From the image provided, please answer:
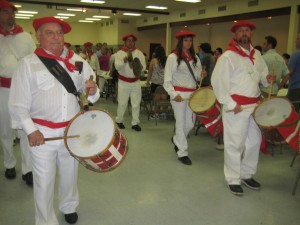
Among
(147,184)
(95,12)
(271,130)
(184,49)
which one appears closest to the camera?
(271,130)

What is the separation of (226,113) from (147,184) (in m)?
1.21

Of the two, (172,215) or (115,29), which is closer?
(172,215)

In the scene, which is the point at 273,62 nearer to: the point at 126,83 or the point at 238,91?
the point at 238,91

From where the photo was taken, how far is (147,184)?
11.2 feet

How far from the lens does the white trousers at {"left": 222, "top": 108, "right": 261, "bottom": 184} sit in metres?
3.08

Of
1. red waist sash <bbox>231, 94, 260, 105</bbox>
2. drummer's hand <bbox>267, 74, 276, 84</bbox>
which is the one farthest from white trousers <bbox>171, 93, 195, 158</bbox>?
drummer's hand <bbox>267, 74, 276, 84</bbox>

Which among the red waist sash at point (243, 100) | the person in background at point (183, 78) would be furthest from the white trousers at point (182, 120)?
the red waist sash at point (243, 100)

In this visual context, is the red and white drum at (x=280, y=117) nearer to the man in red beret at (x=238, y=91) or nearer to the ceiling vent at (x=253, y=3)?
the man in red beret at (x=238, y=91)

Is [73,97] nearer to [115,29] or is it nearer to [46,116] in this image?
[46,116]

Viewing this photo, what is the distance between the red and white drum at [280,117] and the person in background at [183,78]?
1143 mm

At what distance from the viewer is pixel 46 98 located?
2.12 m

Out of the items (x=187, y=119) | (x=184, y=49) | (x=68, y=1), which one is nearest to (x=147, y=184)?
(x=187, y=119)

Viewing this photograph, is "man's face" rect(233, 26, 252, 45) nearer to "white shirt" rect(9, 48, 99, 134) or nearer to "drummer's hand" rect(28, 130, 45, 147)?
"white shirt" rect(9, 48, 99, 134)

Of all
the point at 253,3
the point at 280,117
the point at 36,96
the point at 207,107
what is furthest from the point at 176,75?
the point at 253,3
